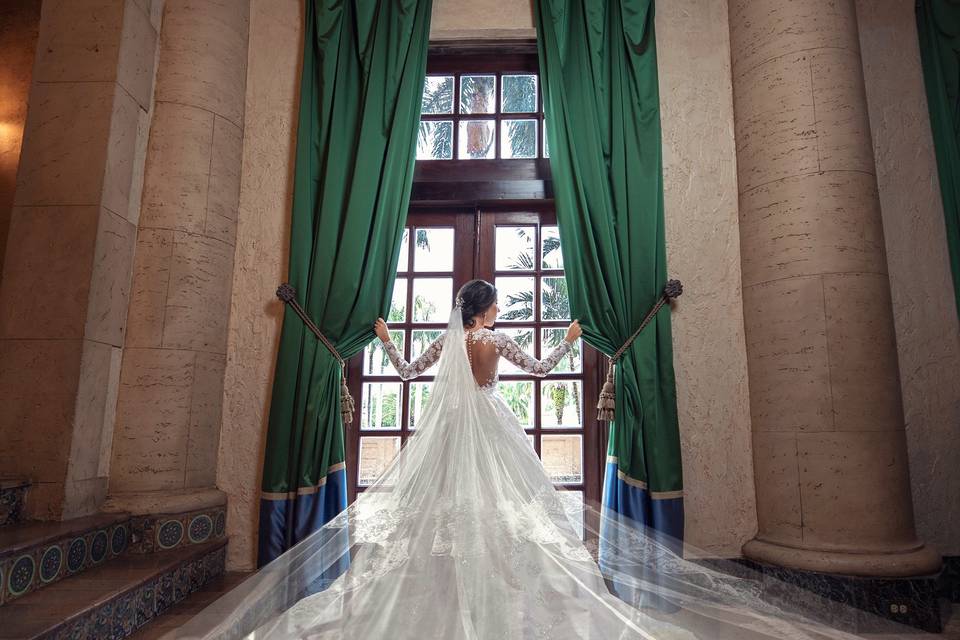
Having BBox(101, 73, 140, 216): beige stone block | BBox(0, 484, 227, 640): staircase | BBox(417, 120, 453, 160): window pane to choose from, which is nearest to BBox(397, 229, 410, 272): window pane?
BBox(417, 120, 453, 160): window pane

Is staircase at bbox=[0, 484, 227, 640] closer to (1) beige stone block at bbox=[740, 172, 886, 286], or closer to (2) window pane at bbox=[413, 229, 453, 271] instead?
(2) window pane at bbox=[413, 229, 453, 271]

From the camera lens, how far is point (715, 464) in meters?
3.60

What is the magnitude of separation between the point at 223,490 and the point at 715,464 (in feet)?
Answer: 9.39

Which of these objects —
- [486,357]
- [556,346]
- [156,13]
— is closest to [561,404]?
[556,346]

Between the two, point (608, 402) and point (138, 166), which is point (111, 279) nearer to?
point (138, 166)

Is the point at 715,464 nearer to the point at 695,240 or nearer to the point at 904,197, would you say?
the point at 695,240

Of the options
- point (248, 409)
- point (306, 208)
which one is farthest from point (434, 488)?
point (306, 208)

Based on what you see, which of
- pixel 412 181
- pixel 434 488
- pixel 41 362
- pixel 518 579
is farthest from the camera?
pixel 412 181

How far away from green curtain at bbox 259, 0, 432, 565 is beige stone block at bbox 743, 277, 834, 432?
2.14 meters

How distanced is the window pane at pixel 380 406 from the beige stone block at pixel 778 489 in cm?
214

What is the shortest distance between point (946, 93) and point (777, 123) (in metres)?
1.18

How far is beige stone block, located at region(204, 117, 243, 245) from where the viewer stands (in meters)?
3.66

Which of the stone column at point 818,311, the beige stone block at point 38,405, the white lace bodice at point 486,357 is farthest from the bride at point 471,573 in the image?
the beige stone block at point 38,405

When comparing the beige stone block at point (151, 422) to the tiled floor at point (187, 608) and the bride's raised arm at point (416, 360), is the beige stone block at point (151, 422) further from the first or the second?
the bride's raised arm at point (416, 360)
